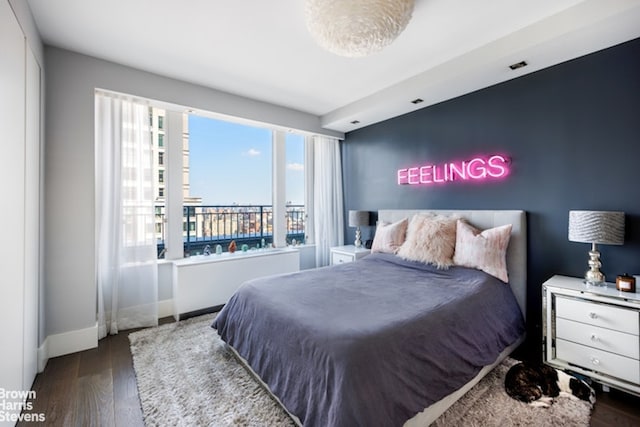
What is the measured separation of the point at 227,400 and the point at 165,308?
194 cm

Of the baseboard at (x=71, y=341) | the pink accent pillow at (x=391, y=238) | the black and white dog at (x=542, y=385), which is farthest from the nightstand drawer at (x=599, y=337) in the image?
the baseboard at (x=71, y=341)

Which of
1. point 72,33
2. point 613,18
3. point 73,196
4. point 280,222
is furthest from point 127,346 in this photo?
point 613,18

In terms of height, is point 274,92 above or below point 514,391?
above

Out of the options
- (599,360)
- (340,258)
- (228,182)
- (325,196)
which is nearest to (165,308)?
(228,182)

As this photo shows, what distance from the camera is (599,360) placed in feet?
6.34

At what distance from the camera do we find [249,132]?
416 centimetres

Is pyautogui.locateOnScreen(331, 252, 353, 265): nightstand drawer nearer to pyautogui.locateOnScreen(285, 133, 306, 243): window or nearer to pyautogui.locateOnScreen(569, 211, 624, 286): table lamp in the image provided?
pyautogui.locateOnScreen(285, 133, 306, 243): window

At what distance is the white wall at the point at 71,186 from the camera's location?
8.03 feet

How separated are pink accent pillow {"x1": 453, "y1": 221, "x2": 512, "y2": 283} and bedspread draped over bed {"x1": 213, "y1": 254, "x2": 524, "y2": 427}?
11 centimetres

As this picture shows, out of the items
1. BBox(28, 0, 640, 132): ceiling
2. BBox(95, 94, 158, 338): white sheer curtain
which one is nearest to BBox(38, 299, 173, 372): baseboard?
BBox(95, 94, 158, 338): white sheer curtain

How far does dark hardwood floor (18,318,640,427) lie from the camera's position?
170cm

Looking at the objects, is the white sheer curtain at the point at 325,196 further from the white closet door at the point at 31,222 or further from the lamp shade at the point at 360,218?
the white closet door at the point at 31,222

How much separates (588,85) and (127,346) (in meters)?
4.73

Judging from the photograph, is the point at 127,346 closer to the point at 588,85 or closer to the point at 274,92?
the point at 274,92
